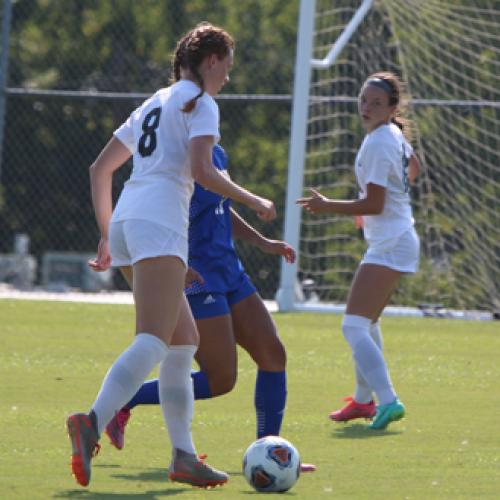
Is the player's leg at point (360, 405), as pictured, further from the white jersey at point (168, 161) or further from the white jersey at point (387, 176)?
the white jersey at point (168, 161)

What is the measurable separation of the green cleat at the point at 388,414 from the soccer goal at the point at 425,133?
718 centimetres

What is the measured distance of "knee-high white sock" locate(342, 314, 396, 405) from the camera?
7824mm

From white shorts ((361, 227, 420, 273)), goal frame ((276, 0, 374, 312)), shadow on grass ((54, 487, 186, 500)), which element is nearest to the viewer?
shadow on grass ((54, 487, 186, 500))

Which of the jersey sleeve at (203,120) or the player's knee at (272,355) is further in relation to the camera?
the player's knee at (272,355)

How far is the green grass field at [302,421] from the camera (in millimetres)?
5973

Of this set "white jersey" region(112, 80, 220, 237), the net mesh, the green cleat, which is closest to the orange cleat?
"white jersey" region(112, 80, 220, 237)

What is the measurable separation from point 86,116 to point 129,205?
57.4 feet

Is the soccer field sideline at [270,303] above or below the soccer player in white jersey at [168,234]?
below

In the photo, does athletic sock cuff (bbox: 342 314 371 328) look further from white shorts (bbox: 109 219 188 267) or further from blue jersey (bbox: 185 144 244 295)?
white shorts (bbox: 109 219 188 267)

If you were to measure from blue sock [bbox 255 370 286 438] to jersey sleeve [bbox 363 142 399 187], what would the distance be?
1.68 metres

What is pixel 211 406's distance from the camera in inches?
339

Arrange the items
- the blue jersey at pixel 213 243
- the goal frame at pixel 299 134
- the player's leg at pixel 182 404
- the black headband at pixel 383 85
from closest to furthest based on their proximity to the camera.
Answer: the player's leg at pixel 182 404, the blue jersey at pixel 213 243, the black headband at pixel 383 85, the goal frame at pixel 299 134

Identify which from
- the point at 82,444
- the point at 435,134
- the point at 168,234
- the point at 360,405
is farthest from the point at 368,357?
the point at 435,134

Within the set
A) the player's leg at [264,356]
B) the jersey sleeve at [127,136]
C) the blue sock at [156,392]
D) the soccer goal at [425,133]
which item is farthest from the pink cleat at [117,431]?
the soccer goal at [425,133]
